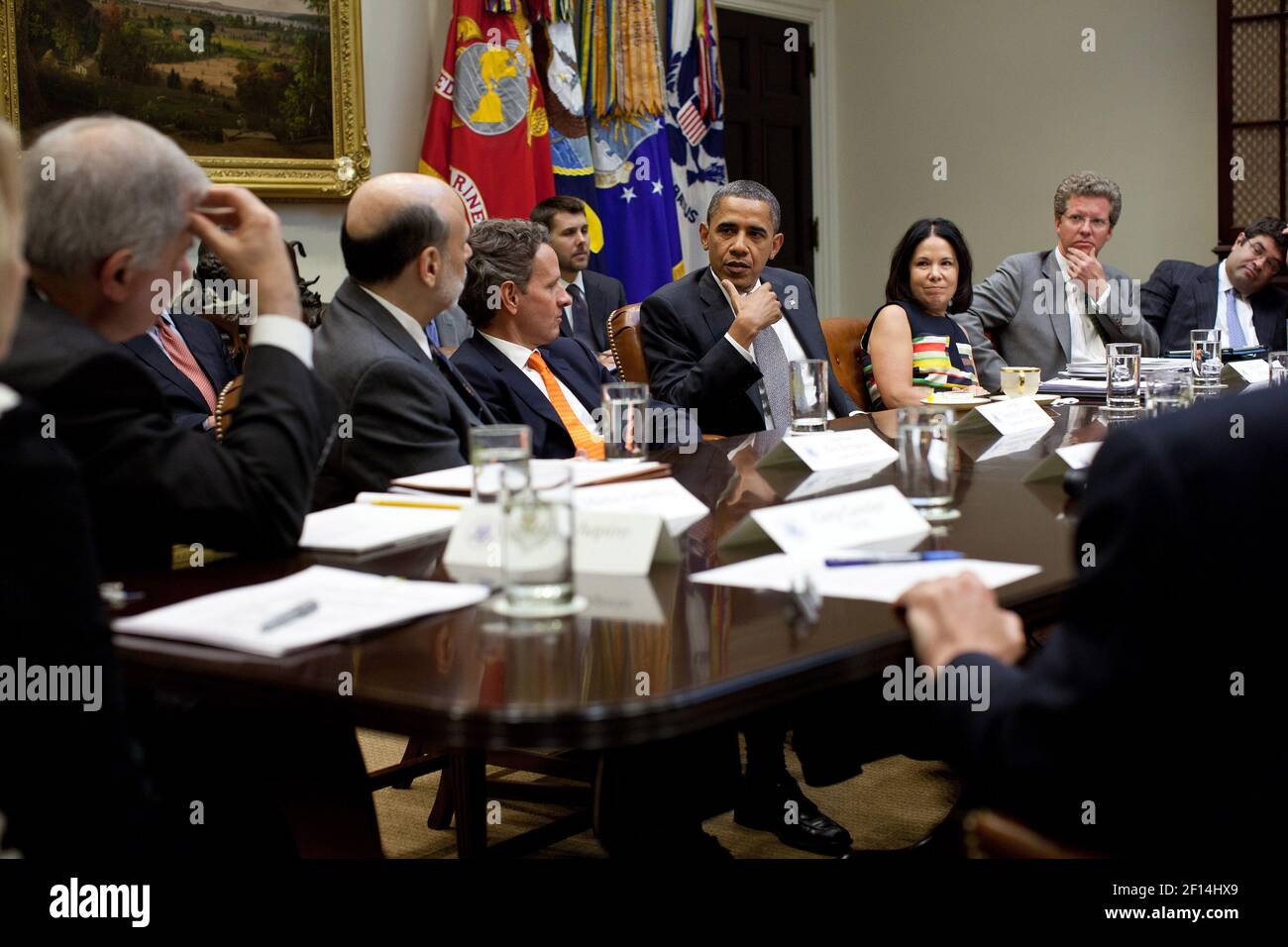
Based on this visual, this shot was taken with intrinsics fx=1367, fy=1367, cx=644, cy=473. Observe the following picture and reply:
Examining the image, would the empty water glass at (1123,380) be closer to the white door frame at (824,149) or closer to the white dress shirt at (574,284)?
the white dress shirt at (574,284)

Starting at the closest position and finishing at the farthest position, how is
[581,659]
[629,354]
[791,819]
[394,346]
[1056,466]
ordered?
1. [581,659]
2. [1056,466]
3. [394,346]
4. [791,819]
5. [629,354]

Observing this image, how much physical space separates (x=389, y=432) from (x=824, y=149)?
22.1 ft

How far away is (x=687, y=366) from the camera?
3.79 meters

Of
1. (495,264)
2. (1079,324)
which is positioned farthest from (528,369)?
(1079,324)

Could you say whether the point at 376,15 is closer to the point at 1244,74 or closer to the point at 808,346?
the point at 808,346

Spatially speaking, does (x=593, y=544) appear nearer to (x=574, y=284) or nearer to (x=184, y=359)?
(x=184, y=359)

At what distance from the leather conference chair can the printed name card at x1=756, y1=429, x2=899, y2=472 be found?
134 cm

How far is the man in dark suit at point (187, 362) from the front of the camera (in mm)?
3451

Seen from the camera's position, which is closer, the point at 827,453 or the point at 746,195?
the point at 827,453

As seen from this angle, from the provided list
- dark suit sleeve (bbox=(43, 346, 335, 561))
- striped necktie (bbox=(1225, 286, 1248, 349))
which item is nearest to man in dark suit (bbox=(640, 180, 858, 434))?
dark suit sleeve (bbox=(43, 346, 335, 561))

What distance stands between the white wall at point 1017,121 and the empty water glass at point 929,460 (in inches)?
238

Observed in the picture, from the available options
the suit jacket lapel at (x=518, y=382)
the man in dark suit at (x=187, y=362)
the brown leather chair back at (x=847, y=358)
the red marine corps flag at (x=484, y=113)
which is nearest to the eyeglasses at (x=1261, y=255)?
the brown leather chair back at (x=847, y=358)

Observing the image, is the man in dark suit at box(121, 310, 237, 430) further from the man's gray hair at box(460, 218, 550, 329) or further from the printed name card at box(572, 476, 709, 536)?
the printed name card at box(572, 476, 709, 536)
